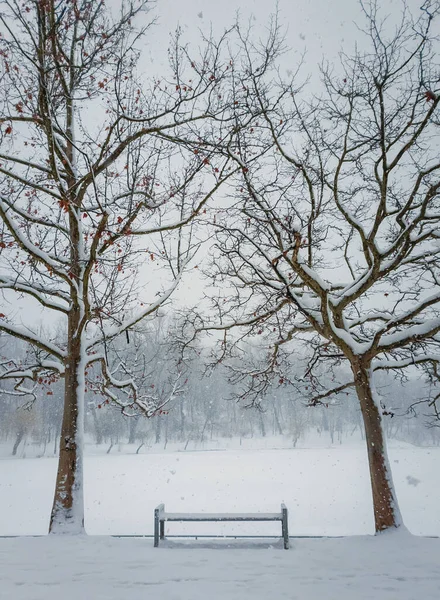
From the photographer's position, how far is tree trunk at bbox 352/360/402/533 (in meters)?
7.45

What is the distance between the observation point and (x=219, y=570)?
544 centimetres

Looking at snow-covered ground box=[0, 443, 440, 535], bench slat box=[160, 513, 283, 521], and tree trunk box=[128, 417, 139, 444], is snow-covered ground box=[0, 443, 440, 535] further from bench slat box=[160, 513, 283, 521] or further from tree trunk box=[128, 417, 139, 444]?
tree trunk box=[128, 417, 139, 444]

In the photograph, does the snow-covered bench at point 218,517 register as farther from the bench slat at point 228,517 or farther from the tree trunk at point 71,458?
the tree trunk at point 71,458

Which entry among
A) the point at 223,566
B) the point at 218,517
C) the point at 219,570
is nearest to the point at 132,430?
the point at 218,517

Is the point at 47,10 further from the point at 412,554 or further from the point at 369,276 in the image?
the point at 412,554

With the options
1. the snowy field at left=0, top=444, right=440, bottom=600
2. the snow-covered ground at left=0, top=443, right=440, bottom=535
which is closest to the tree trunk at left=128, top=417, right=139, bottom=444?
the snow-covered ground at left=0, top=443, right=440, bottom=535

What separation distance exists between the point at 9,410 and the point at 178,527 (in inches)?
1611

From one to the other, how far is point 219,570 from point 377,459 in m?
3.90

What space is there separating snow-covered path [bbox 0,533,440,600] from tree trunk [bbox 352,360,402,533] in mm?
391

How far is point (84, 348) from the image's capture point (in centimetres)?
846

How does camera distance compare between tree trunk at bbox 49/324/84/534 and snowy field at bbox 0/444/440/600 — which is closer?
snowy field at bbox 0/444/440/600

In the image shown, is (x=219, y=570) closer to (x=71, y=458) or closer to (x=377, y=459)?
(x=71, y=458)

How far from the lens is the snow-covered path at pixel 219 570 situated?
4.60 metres

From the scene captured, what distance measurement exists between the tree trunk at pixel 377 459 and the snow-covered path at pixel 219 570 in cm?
39
